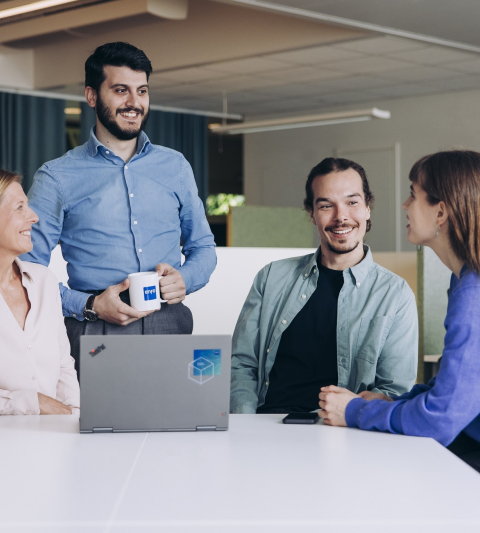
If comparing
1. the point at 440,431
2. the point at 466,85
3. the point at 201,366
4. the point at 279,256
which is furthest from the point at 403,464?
the point at 466,85

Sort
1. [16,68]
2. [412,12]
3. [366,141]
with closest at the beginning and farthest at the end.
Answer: [412,12] < [16,68] < [366,141]

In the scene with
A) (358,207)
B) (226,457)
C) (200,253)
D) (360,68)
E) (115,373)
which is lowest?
(226,457)

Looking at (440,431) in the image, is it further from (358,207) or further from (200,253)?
(200,253)

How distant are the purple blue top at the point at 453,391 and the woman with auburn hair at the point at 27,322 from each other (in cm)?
87

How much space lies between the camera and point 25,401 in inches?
67.4

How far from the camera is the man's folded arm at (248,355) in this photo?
2.08 m

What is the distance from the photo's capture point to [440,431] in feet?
4.64

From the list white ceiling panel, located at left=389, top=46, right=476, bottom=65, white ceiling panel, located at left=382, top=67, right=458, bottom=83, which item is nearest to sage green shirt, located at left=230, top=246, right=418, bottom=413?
white ceiling panel, located at left=389, top=46, right=476, bottom=65

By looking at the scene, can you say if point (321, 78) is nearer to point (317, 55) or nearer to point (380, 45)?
point (317, 55)

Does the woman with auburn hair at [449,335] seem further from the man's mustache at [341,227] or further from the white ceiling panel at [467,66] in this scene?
the white ceiling panel at [467,66]

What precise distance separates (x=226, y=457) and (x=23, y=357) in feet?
2.65

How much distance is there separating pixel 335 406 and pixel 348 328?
0.54 meters

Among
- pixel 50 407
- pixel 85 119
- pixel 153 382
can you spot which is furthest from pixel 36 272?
pixel 85 119

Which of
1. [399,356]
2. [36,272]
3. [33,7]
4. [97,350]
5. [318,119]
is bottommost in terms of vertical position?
[399,356]
